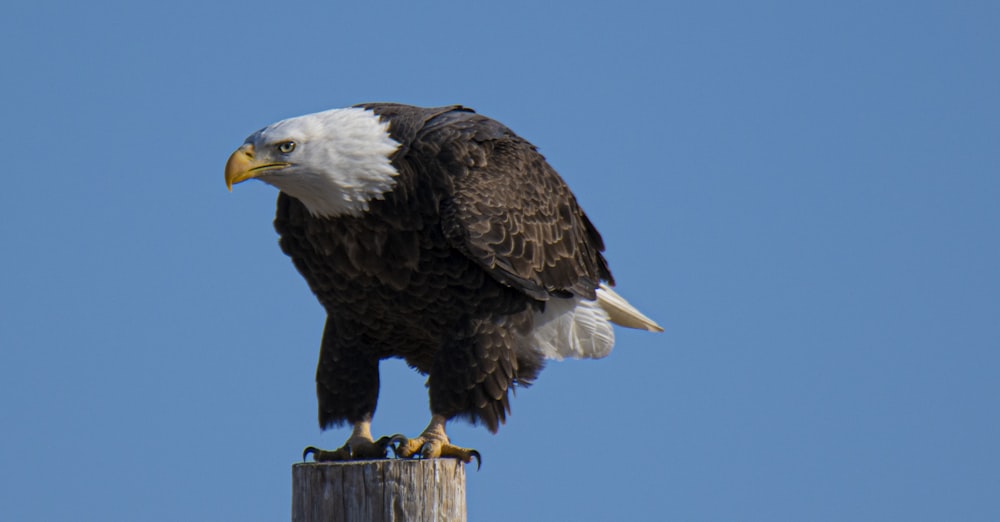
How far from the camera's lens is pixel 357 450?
5.03m

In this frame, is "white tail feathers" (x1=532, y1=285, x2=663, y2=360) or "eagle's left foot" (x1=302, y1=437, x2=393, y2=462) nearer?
"eagle's left foot" (x1=302, y1=437, x2=393, y2=462)

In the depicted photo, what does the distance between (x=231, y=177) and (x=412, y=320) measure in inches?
37.9

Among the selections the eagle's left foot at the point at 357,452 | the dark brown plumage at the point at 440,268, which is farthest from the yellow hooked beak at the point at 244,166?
the eagle's left foot at the point at 357,452

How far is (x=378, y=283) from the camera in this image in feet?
16.3

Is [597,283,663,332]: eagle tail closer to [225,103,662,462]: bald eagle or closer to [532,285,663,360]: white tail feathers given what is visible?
[532,285,663,360]: white tail feathers

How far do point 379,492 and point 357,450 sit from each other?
2.65ft

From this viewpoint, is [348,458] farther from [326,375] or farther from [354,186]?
[354,186]

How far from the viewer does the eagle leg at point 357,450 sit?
4930 millimetres

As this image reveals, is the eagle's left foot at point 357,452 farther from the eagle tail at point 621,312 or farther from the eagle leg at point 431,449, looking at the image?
the eagle tail at point 621,312

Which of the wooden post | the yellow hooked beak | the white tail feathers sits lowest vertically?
the wooden post

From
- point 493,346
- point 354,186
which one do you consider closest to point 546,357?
point 493,346

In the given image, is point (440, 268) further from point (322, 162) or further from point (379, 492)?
point (379, 492)

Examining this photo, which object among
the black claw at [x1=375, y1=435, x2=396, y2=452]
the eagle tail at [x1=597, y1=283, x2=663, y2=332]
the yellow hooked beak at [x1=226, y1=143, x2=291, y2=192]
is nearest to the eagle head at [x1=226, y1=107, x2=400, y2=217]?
the yellow hooked beak at [x1=226, y1=143, x2=291, y2=192]

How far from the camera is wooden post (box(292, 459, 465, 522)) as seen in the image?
4.23m
